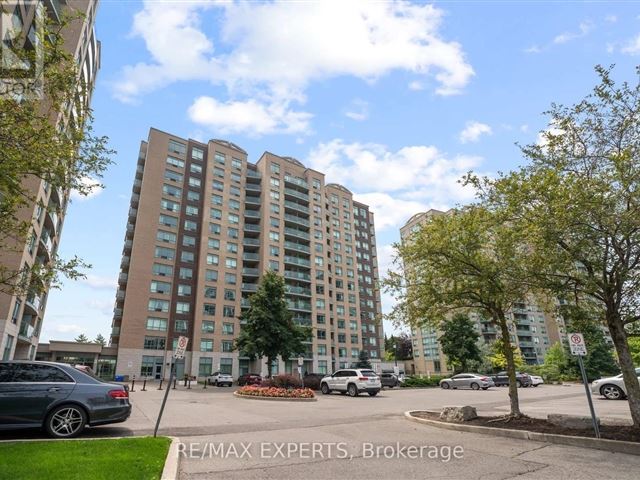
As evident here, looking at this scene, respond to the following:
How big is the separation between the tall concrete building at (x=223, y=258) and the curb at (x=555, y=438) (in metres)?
46.2

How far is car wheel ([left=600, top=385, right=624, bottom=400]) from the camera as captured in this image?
20.2 metres

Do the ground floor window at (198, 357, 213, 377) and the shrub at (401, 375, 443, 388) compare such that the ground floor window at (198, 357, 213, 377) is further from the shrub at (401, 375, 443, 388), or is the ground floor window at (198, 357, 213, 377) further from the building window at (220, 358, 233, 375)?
the shrub at (401, 375, 443, 388)

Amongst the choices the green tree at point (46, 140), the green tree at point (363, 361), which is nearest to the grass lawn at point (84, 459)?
the green tree at point (46, 140)

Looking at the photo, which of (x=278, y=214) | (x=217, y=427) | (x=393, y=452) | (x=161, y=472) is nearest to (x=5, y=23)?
(x=217, y=427)

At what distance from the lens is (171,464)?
605 cm

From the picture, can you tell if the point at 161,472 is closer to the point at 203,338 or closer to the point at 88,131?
the point at 88,131

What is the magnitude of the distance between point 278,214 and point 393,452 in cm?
6537

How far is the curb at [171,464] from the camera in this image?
17.8 feet

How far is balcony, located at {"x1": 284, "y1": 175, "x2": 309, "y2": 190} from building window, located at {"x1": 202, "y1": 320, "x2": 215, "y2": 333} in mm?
31163

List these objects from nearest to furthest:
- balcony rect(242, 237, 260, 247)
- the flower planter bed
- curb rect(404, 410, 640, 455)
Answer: curb rect(404, 410, 640, 455) → the flower planter bed → balcony rect(242, 237, 260, 247)

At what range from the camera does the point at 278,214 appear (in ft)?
236

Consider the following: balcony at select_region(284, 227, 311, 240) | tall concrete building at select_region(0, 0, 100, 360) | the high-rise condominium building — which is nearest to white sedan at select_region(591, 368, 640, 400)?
tall concrete building at select_region(0, 0, 100, 360)

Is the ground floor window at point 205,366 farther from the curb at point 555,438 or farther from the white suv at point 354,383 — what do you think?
the curb at point 555,438

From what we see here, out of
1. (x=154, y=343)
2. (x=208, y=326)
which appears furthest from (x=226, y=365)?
(x=154, y=343)
